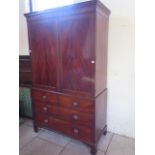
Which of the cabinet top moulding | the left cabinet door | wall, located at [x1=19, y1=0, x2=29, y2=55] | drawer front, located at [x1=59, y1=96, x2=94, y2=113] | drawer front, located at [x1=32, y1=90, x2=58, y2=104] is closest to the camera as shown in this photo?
the cabinet top moulding

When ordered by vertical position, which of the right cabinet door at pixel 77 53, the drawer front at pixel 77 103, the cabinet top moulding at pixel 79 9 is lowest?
the drawer front at pixel 77 103

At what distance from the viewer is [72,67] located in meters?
1.93

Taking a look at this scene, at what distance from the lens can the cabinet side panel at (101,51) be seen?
5.87ft

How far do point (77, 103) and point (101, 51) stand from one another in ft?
2.41

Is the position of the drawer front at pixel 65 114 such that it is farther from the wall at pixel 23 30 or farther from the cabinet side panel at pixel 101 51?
the wall at pixel 23 30

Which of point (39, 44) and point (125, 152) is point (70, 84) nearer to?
point (39, 44)

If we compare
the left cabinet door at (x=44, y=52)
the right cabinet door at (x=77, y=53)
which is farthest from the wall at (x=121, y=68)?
the left cabinet door at (x=44, y=52)

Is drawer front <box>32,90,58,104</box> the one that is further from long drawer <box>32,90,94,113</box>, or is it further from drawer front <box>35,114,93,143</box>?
drawer front <box>35,114,93,143</box>

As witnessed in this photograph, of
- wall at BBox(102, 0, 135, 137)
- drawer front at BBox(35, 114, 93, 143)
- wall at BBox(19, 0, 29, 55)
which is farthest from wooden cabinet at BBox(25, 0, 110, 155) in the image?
wall at BBox(19, 0, 29, 55)

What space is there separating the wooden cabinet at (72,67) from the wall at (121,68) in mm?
144

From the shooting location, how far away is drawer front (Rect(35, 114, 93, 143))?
6.49ft

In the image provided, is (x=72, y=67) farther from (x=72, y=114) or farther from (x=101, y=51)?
(x=72, y=114)
